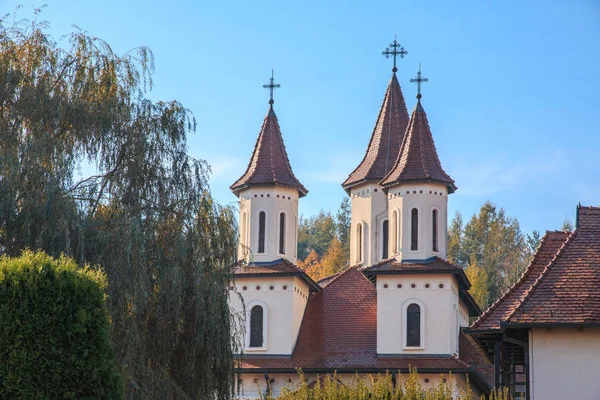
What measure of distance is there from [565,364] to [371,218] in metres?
24.8

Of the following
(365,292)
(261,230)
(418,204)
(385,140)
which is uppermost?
(385,140)

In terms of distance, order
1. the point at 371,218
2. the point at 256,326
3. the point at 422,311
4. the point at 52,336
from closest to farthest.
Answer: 1. the point at 52,336
2. the point at 422,311
3. the point at 256,326
4. the point at 371,218

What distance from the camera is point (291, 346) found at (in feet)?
142

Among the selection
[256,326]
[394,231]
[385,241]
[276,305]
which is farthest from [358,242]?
[256,326]

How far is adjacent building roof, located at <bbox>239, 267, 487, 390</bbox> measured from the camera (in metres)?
41.5

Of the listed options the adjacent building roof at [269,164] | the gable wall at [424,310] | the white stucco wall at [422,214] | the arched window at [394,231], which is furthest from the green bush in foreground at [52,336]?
the adjacent building roof at [269,164]

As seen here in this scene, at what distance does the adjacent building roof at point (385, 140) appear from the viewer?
161 feet

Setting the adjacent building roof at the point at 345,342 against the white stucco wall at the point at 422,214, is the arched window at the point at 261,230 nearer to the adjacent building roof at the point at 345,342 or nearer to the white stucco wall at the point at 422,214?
the adjacent building roof at the point at 345,342

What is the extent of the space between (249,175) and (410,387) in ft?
90.2

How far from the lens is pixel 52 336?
17.0 meters

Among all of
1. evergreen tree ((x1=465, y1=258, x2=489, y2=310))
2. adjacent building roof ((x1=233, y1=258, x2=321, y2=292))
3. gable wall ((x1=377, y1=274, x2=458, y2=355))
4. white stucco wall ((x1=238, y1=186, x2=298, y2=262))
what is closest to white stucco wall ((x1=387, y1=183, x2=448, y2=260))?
gable wall ((x1=377, y1=274, x2=458, y2=355))

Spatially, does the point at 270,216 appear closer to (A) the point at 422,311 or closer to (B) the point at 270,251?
(B) the point at 270,251

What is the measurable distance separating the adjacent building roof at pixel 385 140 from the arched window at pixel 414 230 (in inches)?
216

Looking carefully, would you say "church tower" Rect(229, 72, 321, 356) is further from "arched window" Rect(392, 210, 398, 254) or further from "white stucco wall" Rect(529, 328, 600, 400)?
"white stucco wall" Rect(529, 328, 600, 400)
